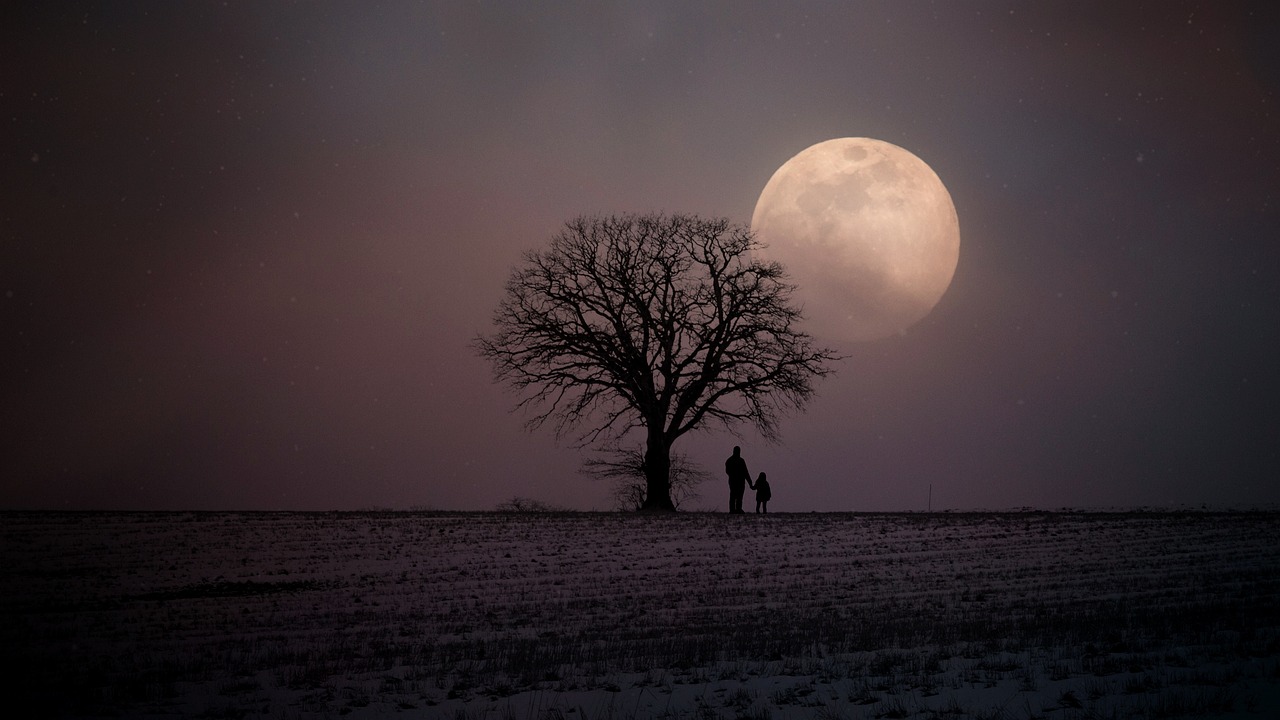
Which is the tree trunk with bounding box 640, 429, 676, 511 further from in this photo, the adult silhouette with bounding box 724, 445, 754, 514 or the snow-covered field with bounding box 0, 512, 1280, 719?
the snow-covered field with bounding box 0, 512, 1280, 719

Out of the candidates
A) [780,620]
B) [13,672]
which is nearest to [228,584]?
[13,672]

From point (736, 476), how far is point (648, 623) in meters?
19.7

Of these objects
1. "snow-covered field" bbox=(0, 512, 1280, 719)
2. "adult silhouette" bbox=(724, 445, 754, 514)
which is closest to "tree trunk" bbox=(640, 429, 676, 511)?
"adult silhouette" bbox=(724, 445, 754, 514)

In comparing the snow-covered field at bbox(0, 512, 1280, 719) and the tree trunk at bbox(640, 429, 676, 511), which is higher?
the tree trunk at bbox(640, 429, 676, 511)

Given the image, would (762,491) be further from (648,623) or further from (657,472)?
(648,623)

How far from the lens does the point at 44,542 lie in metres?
22.8

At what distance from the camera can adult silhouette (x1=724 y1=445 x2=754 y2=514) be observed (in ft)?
107

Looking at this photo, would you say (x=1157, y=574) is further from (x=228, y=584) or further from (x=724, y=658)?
(x=228, y=584)

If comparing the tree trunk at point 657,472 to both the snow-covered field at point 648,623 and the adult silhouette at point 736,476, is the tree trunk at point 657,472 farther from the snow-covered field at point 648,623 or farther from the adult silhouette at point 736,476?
the snow-covered field at point 648,623

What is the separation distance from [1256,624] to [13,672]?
13437 mm

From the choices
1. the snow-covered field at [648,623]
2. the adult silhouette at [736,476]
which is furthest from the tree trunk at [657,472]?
the snow-covered field at [648,623]

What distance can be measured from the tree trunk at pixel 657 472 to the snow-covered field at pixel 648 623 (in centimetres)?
1159

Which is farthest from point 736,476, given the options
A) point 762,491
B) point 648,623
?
point 648,623

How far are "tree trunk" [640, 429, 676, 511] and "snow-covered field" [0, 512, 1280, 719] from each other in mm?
11590
